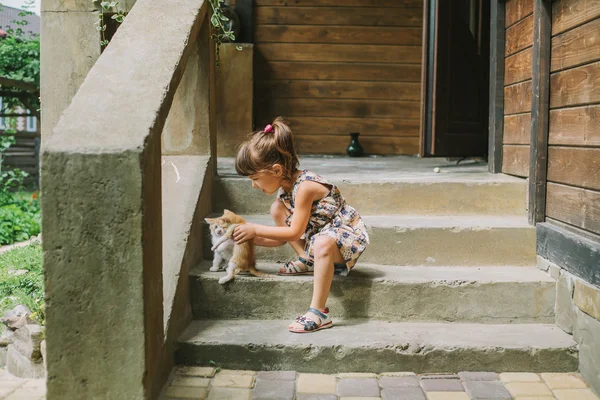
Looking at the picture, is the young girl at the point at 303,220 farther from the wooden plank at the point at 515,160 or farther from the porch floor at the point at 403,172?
the wooden plank at the point at 515,160

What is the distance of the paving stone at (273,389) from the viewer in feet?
7.26

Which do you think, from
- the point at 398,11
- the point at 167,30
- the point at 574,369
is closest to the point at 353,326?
the point at 574,369

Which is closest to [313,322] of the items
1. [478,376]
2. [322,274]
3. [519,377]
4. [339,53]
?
[322,274]

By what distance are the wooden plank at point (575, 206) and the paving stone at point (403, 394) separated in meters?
1.01

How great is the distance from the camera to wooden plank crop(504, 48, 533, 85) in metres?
3.50

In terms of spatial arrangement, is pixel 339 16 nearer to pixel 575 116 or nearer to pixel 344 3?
pixel 344 3

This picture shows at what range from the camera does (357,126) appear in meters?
6.62

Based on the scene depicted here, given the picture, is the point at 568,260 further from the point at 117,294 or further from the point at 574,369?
the point at 117,294

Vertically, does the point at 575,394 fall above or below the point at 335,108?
below

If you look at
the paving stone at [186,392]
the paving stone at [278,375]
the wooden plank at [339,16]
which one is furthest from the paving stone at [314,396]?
the wooden plank at [339,16]

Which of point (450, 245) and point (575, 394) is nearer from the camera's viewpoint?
point (575, 394)

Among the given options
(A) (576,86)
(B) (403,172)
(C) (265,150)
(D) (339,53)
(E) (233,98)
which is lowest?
(B) (403,172)

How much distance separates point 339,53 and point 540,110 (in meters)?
3.79

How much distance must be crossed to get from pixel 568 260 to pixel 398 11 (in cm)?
453
